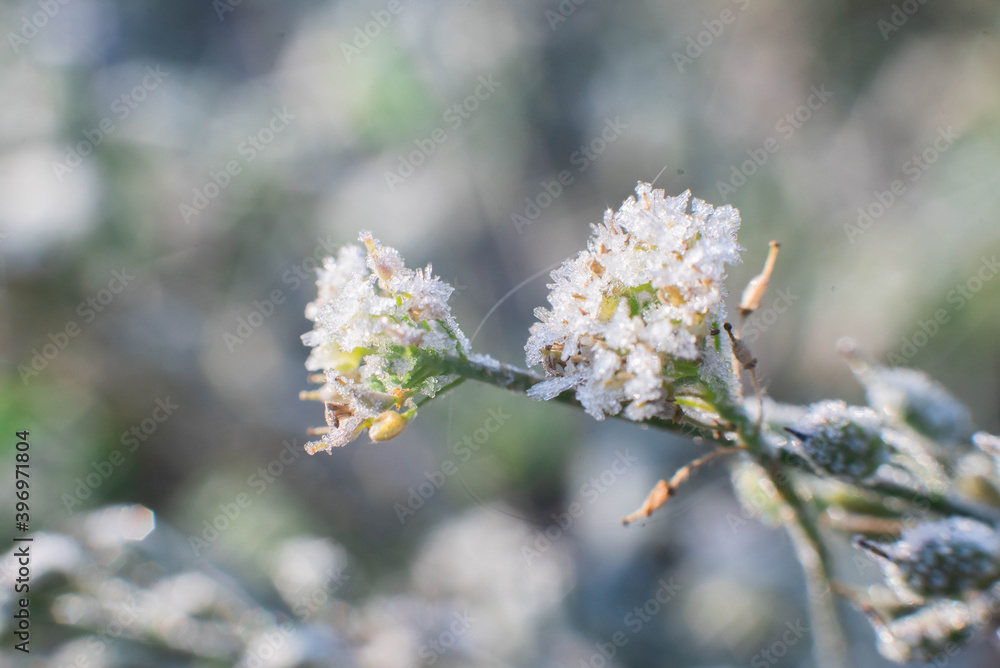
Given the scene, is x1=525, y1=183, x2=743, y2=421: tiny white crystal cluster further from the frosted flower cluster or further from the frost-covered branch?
the frosted flower cluster

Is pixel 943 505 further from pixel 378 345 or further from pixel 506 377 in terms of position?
pixel 378 345

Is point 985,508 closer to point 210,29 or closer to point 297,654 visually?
point 297,654

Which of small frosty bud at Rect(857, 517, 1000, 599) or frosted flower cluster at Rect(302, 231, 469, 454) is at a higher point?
frosted flower cluster at Rect(302, 231, 469, 454)

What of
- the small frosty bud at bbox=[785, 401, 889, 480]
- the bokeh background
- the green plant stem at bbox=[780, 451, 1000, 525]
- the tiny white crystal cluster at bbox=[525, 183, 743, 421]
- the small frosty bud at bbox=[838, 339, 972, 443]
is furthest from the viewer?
the bokeh background

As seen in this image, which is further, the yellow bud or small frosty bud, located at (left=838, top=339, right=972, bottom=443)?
small frosty bud, located at (left=838, top=339, right=972, bottom=443)

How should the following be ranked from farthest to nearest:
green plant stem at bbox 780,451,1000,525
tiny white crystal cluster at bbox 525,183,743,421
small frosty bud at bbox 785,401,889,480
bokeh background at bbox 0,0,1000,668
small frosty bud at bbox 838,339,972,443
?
bokeh background at bbox 0,0,1000,668 < small frosty bud at bbox 838,339,972,443 < green plant stem at bbox 780,451,1000,525 < small frosty bud at bbox 785,401,889,480 < tiny white crystal cluster at bbox 525,183,743,421

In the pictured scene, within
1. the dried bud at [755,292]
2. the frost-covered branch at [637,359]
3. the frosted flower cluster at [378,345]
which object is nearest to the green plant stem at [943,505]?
the frost-covered branch at [637,359]

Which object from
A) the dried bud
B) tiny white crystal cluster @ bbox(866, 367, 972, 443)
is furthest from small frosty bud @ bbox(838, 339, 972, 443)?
the dried bud

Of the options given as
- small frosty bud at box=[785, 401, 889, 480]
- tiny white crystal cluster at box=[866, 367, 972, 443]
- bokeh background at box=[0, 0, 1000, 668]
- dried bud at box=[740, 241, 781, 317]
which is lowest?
small frosty bud at box=[785, 401, 889, 480]
